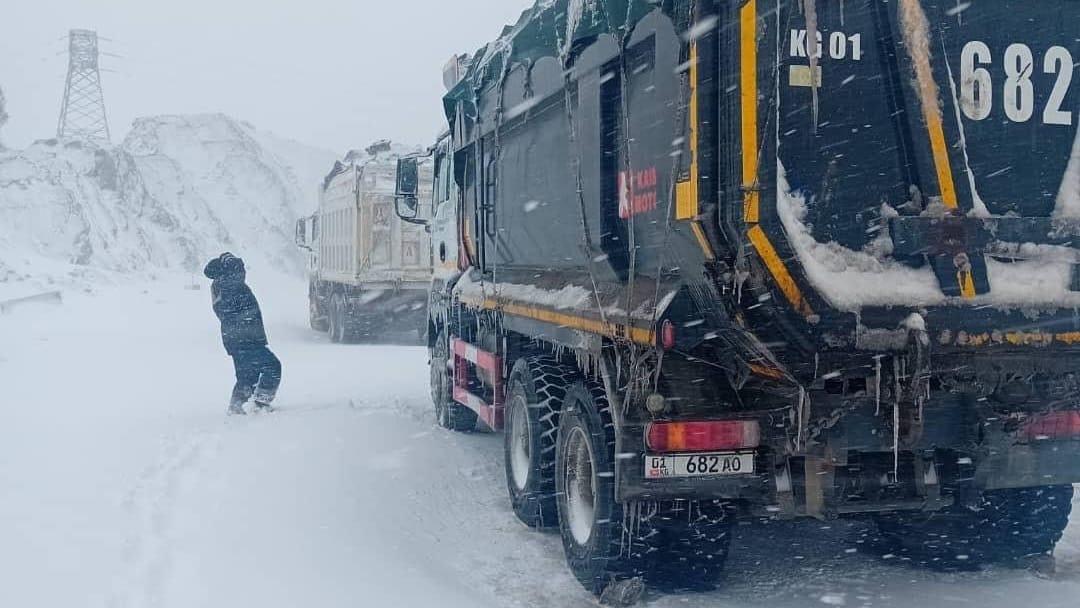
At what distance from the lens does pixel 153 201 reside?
46.4 meters

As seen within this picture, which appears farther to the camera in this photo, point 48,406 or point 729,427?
point 48,406

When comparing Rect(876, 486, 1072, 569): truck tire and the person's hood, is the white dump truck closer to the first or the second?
the person's hood

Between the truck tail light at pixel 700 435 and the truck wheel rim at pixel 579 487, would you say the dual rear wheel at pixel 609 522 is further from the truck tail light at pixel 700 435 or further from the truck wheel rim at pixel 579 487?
the truck tail light at pixel 700 435

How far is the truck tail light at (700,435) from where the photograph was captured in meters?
3.82

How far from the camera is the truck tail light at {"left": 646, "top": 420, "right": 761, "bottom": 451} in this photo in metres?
3.82

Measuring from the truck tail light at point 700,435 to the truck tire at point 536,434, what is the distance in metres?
1.04

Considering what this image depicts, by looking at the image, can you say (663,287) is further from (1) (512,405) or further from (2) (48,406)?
(2) (48,406)

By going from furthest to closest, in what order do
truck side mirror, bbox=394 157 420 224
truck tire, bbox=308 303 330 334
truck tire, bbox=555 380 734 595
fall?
truck tire, bbox=308 303 330 334, truck side mirror, bbox=394 157 420 224, truck tire, bbox=555 380 734 595

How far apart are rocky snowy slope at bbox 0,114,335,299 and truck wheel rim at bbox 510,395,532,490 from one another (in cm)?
1898

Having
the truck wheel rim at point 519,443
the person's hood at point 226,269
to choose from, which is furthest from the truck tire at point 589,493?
the person's hood at point 226,269

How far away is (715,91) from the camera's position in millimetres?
3396

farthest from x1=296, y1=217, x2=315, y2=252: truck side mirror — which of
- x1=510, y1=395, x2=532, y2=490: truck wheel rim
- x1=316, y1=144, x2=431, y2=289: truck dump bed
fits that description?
x1=510, y1=395, x2=532, y2=490: truck wheel rim

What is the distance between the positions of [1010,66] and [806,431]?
5.31ft

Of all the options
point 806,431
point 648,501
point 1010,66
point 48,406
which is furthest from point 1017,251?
point 48,406
